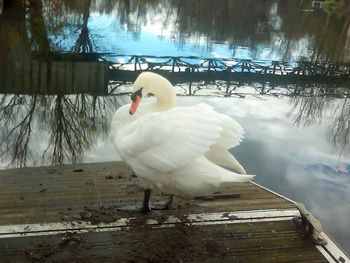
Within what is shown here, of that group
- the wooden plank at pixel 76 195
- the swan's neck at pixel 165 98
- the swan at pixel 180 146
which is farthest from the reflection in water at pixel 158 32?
the swan at pixel 180 146

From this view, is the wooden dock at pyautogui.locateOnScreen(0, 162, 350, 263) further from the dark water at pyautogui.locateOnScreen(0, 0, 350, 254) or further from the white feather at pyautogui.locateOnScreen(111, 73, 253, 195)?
the dark water at pyautogui.locateOnScreen(0, 0, 350, 254)

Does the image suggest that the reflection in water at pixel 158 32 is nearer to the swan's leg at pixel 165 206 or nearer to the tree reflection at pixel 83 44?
the tree reflection at pixel 83 44

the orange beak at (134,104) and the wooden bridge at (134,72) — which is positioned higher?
the orange beak at (134,104)

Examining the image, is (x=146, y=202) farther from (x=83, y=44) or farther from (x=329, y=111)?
(x=83, y=44)

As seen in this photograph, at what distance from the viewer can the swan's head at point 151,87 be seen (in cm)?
423

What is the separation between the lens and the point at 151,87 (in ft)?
14.0

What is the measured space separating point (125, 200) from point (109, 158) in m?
3.96

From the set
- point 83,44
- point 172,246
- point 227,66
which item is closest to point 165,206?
point 172,246

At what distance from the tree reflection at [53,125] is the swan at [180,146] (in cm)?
516

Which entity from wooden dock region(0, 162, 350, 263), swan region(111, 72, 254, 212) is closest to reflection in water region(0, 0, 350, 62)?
wooden dock region(0, 162, 350, 263)

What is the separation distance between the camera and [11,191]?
4930 millimetres

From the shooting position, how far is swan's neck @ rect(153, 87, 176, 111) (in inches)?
170

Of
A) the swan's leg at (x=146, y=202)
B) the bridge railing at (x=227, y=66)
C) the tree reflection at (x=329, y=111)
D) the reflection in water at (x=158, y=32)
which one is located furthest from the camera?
the reflection in water at (x=158, y=32)

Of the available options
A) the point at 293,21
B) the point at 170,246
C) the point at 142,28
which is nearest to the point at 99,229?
the point at 170,246
